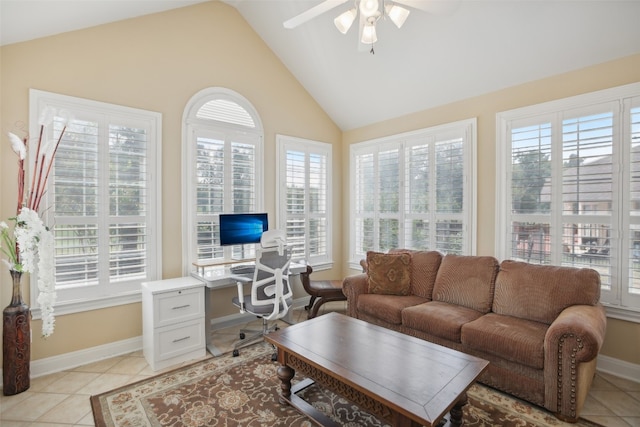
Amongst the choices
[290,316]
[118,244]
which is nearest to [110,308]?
[118,244]

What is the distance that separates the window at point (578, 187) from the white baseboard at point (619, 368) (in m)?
0.48

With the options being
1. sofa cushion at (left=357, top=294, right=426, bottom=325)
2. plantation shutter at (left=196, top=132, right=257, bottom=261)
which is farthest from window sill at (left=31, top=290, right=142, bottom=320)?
sofa cushion at (left=357, top=294, right=426, bottom=325)

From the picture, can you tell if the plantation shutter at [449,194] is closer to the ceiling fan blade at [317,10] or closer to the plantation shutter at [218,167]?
the plantation shutter at [218,167]

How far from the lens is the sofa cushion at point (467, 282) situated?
303 cm

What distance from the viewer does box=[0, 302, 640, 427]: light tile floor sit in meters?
2.12

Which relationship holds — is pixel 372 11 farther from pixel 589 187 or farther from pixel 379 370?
pixel 589 187

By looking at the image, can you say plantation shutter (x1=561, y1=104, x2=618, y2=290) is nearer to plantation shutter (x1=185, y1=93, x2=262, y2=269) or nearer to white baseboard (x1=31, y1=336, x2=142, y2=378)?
plantation shutter (x1=185, y1=93, x2=262, y2=269)

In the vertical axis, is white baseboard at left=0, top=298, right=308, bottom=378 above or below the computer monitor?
below

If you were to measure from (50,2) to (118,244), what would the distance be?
200cm

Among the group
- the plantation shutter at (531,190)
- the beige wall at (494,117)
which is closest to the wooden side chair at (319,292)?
the beige wall at (494,117)

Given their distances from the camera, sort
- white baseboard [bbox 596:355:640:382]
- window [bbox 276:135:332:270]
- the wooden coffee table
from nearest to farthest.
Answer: the wooden coffee table → white baseboard [bbox 596:355:640:382] → window [bbox 276:135:332:270]

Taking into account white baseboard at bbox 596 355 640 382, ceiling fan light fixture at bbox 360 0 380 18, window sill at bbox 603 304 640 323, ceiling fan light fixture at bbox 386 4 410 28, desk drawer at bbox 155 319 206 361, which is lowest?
white baseboard at bbox 596 355 640 382

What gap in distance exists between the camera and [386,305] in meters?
3.21

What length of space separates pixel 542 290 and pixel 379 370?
1.80 metres
